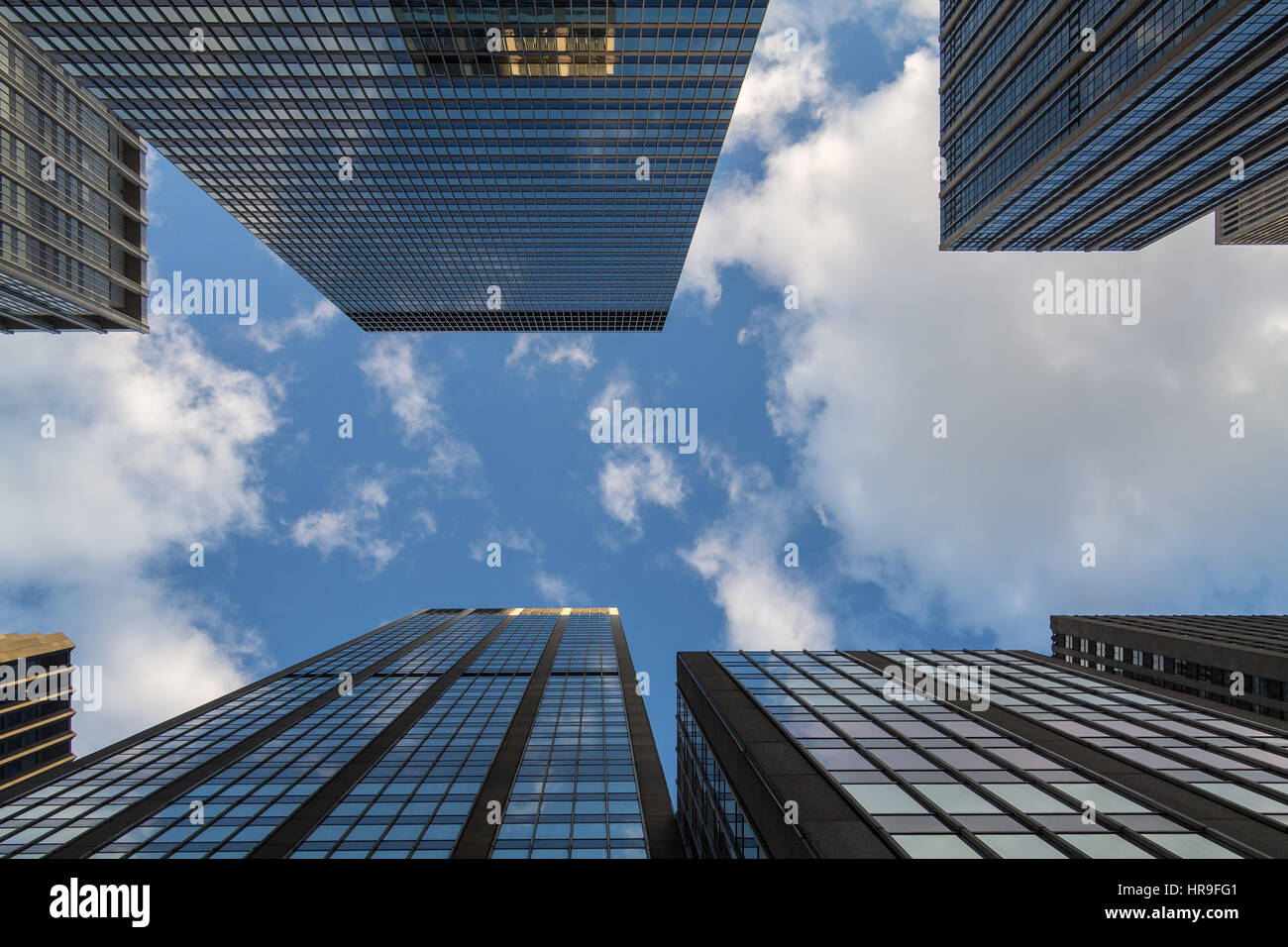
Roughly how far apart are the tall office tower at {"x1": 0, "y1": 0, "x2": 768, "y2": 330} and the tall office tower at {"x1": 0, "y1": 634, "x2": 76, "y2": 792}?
59.2 metres

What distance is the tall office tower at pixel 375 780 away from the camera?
75.3 ft

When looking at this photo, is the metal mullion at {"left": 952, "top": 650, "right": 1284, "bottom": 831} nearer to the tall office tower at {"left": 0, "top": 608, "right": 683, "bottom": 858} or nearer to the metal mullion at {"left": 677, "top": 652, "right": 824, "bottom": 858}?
the metal mullion at {"left": 677, "top": 652, "right": 824, "bottom": 858}

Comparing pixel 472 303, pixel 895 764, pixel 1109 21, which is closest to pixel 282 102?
pixel 472 303

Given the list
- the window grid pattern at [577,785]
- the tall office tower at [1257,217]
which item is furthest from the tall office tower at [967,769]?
the tall office tower at [1257,217]

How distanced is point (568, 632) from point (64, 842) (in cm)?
4914

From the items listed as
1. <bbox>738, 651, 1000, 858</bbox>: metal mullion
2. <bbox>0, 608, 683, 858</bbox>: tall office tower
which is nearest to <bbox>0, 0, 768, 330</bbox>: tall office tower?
<bbox>0, 608, 683, 858</bbox>: tall office tower

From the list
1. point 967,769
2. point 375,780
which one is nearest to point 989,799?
point 967,769

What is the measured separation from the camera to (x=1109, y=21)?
63.6 metres

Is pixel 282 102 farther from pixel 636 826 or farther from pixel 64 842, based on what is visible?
pixel 636 826

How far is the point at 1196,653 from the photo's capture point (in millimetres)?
53438

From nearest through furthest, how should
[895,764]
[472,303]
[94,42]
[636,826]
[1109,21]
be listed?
[895,764]
[636,826]
[94,42]
[1109,21]
[472,303]

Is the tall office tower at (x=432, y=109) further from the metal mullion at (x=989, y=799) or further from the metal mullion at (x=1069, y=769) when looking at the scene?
the metal mullion at (x=989, y=799)

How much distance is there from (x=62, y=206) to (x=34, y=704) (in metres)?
59.7
